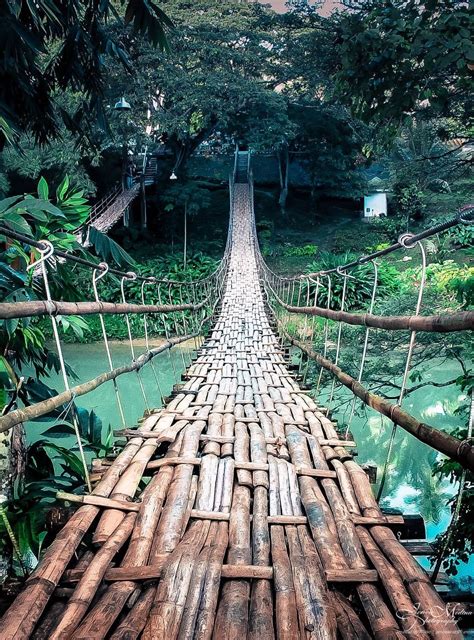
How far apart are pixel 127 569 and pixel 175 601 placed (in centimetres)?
12

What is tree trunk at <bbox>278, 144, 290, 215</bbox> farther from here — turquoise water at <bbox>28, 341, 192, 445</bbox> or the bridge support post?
turquoise water at <bbox>28, 341, 192, 445</bbox>

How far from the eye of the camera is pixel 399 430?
6598mm

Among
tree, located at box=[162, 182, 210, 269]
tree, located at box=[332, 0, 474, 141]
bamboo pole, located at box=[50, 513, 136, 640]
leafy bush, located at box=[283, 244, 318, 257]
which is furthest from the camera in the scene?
leafy bush, located at box=[283, 244, 318, 257]

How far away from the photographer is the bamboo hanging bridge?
0.77 m

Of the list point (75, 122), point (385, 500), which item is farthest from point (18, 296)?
point (385, 500)

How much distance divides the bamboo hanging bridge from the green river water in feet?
10.4

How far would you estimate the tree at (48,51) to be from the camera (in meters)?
2.28

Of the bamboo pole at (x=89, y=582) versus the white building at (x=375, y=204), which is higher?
the white building at (x=375, y=204)

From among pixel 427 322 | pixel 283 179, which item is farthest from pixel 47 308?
pixel 283 179

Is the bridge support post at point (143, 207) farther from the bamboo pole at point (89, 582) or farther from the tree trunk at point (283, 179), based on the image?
the bamboo pole at point (89, 582)

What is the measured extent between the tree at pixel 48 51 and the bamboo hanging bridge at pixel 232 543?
1.34 m

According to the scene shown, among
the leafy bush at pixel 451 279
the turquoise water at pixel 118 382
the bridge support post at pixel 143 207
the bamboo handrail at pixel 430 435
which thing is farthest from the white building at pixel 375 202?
the bamboo handrail at pixel 430 435

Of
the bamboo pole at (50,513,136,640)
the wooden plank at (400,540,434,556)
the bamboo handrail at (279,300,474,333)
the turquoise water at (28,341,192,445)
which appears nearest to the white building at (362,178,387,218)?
the turquoise water at (28,341,192,445)

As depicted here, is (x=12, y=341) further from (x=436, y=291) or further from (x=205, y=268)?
(x=205, y=268)
